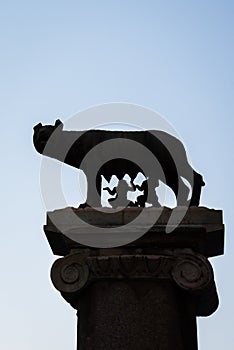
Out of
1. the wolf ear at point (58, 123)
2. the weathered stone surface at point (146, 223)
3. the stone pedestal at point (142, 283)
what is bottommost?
the stone pedestal at point (142, 283)

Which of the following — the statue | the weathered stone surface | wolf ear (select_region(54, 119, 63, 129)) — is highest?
wolf ear (select_region(54, 119, 63, 129))

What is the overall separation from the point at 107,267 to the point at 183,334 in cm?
115

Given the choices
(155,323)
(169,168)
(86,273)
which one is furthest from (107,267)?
(169,168)

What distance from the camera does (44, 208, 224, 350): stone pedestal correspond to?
→ 7.96 metres

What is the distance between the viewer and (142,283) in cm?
825

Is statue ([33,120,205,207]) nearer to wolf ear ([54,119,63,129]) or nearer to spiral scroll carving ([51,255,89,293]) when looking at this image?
wolf ear ([54,119,63,129])

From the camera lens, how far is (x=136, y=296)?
816 centimetres

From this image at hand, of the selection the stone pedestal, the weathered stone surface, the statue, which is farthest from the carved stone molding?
the statue

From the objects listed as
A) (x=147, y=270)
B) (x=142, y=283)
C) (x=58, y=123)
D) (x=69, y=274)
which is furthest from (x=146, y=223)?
(x=58, y=123)

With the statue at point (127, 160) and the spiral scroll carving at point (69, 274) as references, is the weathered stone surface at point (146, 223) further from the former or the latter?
the statue at point (127, 160)

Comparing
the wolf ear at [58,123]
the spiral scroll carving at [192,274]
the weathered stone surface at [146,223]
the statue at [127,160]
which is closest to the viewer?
the spiral scroll carving at [192,274]

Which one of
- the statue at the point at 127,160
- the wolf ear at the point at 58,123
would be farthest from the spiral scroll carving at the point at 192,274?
the wolf ear at the point at 58,123

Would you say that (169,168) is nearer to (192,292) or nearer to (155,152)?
(155,152)

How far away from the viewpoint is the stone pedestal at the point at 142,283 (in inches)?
314
